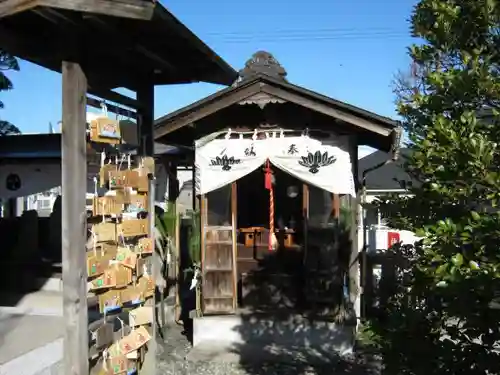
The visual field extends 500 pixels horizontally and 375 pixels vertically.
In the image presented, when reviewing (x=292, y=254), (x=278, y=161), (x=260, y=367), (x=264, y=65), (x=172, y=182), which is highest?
(x=264, y=65)

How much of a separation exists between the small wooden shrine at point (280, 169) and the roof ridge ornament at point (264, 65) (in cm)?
192

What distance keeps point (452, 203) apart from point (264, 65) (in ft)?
26.3

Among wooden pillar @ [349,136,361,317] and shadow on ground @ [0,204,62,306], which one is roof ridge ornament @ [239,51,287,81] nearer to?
wooden pillar @ [349,136,361,317]

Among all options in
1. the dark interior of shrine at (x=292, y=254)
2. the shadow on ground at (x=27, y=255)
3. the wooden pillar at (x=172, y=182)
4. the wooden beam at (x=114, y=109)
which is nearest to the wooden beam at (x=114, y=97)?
the wooden beam at (x=114, y=109)

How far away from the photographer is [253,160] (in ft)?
27.8

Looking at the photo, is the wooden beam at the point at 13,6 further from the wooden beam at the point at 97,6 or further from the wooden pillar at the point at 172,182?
the wooden pillar at the point at 172,182

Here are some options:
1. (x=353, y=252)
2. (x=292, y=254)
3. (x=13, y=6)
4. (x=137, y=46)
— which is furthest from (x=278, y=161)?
(x=13, y=6)

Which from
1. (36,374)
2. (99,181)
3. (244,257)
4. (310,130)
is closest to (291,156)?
(310,130)

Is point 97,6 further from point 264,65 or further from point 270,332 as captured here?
point 264,65

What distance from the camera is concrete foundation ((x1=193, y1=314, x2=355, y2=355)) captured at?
8383 mm

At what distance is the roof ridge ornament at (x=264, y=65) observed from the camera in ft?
35.1

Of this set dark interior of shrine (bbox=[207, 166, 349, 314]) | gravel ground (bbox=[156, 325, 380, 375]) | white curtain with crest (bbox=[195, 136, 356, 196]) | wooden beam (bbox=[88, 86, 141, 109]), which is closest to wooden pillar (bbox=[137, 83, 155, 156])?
wooden beam (bbox=[88, 86, 141, 109])

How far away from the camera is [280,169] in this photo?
866 centimetres

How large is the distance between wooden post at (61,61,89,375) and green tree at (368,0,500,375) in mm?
2049
